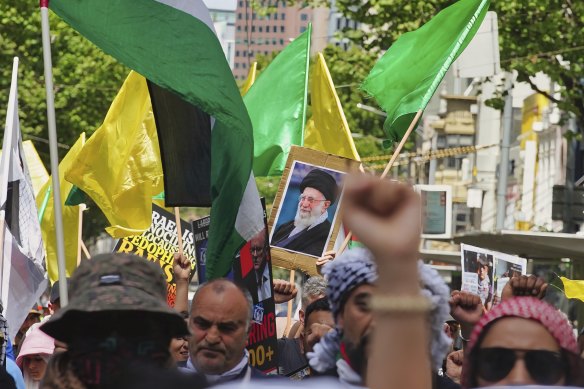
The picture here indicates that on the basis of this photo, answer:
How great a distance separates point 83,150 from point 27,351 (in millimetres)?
2982

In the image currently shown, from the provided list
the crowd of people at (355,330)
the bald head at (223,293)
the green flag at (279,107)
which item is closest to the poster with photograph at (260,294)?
the bald head at (223,293)

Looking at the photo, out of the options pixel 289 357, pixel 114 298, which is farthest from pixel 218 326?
pixel 289 357

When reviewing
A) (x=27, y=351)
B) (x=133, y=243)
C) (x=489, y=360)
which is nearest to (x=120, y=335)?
(x=489, y=360)

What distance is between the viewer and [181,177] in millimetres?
7422

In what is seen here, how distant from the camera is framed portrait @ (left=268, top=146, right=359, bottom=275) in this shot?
9.42 meters

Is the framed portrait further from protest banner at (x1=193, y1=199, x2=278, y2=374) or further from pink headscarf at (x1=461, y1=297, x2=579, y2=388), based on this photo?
pink headscarf at (x1=461, y1=297, x2=579, y2=388)

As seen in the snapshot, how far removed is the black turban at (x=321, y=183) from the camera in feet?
31.3

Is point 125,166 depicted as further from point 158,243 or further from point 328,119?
point 328,119

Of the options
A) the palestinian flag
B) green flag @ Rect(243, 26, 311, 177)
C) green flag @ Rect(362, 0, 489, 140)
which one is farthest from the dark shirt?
green flag @ Rect(243, 26, 311, 177)

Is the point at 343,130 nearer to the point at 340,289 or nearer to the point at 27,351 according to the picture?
the point at 27,351

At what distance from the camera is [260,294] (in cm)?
722

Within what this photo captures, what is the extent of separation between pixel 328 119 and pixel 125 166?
2.27 metres

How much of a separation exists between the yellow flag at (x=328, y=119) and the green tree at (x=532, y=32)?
391 inches

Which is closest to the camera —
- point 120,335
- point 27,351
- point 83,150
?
point 120,335
